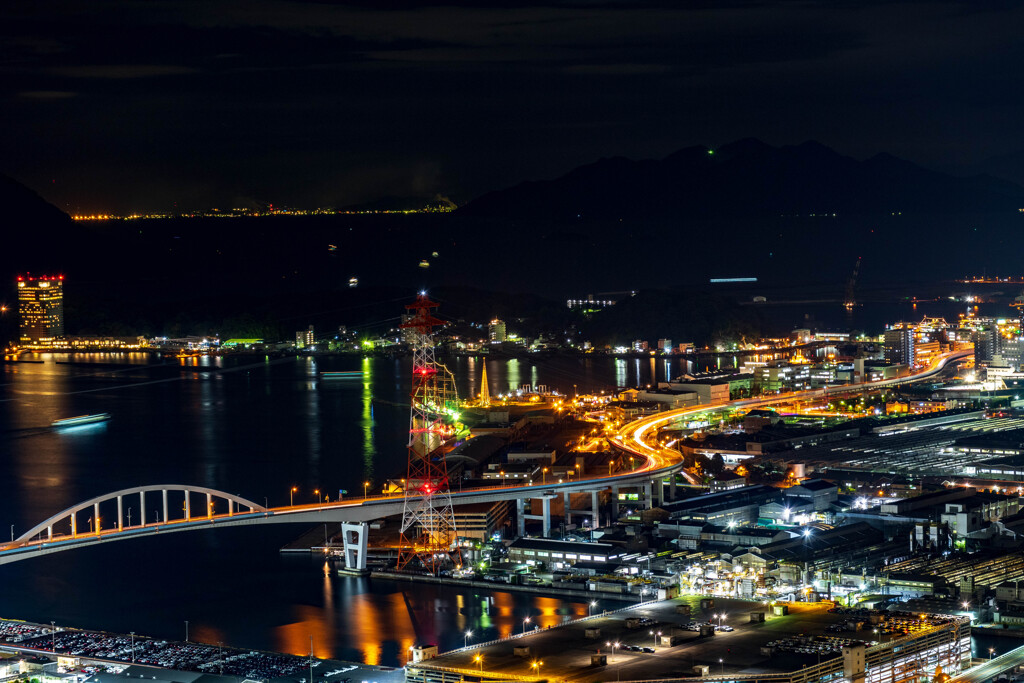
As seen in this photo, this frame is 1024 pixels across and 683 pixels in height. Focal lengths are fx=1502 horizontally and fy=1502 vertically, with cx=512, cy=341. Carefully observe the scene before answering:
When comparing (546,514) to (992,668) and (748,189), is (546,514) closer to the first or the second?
(992,668)

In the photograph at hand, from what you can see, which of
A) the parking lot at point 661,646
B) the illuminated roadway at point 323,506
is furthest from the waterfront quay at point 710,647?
the illuminated roadway at point 323,506

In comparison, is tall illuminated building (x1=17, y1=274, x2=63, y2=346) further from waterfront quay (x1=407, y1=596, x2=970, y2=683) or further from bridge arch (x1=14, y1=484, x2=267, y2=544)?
waterfront quay (x1=407, y1=596, x2=970, y2=683)

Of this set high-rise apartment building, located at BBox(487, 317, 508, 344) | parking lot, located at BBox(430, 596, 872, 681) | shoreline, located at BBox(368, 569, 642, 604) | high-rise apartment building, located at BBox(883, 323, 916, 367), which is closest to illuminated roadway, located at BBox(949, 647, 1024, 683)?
parking lot, located at BBox(430, 596, 872, 681)

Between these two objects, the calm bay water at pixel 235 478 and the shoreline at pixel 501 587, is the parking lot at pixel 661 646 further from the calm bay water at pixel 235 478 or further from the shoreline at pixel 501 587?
the shoreline at pixel 501 587

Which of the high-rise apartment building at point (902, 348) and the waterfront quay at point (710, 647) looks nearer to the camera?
the waterfront quay at point (710, 647)

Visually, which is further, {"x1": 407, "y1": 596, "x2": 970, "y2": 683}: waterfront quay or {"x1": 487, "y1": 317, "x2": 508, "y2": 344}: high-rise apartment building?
{"x1": 487, "y1": 317, "x2": 508, "y2": 344}: high-rise apartment building

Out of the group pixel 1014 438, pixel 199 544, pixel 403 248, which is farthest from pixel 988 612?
pixel 403 248

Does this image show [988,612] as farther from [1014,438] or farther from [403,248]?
[403,248]
